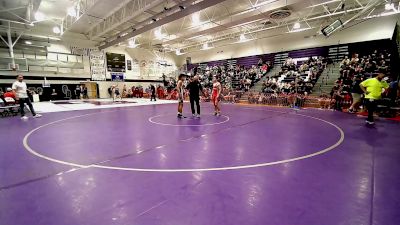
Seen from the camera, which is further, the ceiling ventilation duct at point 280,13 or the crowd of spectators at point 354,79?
the ceiling ventilation duct at point 280,13

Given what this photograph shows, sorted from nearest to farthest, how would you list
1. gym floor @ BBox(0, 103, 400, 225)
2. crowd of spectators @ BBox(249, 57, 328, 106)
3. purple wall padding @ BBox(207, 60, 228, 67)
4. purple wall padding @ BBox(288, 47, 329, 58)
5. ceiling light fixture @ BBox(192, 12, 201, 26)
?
gym floor @ BBox(0, 103, 400, 225) < crowd of spectators @ BBox(249, 57, 328, 106) < ceiling light fixture @ BBox(192, 12, 201, 26) < purple wall padding @ BBox(288, 47, 329, 58) < purple wall padding @ BBox(207, 60, 228, 67)

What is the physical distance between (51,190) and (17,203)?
348mm

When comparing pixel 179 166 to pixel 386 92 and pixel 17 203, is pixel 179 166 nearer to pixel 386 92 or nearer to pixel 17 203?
pixel 17 203

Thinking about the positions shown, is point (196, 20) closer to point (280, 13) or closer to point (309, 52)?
point (280, 13)

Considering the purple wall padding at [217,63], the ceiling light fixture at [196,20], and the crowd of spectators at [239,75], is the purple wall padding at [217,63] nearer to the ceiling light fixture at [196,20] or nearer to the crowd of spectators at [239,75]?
the crowd of spectators at [239,75]

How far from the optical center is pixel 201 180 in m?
2.88

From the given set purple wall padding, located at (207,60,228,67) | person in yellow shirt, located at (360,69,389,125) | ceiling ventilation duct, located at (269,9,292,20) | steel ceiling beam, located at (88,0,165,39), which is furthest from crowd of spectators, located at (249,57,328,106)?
steel ceiling beam, located at (88,0,165,39)

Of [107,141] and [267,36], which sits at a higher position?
[267,36]

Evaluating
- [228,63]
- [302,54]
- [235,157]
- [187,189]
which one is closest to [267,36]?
Result: [302,54]

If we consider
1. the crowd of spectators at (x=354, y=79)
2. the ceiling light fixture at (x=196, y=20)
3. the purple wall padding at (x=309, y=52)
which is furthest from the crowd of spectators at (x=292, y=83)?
the ceiling light fixture at (x=196, y=20)

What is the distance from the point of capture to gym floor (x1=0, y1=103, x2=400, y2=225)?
2111mm

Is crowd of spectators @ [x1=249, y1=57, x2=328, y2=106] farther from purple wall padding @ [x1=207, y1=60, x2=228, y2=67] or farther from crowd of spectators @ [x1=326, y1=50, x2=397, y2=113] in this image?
purple wall padding @ [x1=207, y1=60, x2=228, y2=67]

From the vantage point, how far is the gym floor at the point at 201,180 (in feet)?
6.93

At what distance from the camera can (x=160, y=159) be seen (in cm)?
373
